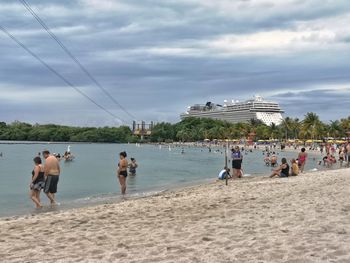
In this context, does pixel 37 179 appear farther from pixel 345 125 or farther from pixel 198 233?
pixel 345 125

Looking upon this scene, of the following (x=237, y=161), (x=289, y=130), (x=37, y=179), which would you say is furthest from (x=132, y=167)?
(x=289, y=130)

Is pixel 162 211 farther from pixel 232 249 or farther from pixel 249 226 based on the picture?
pixel 232 249

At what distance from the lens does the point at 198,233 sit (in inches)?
314

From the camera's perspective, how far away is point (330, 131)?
449 feet

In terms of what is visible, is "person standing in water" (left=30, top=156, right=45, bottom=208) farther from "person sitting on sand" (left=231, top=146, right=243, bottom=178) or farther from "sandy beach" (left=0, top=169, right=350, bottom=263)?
"person sitting on sand" (left=231, top=146, right=243, bottom=178)

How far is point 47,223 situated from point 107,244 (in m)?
3.27

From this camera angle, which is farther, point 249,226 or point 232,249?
point 249,226

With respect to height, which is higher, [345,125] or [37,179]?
[345,125]

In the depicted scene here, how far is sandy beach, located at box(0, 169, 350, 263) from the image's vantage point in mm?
6469

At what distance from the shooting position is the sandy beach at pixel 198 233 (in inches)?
Result: 255

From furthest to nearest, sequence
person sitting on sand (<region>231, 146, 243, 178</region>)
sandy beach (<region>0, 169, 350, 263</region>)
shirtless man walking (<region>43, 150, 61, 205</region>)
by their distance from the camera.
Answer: person sitting on sand (<region>231, 146, 243, 178</region>)
shirtless man walking (<region>43, 150, 61, 205</region>)
sandy beach (<region>0, 169, 350, 263</region>)

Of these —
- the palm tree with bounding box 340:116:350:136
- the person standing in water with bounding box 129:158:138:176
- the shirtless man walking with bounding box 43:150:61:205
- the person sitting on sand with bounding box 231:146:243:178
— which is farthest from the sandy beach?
the palm tree with bounding box 340:116:350:136

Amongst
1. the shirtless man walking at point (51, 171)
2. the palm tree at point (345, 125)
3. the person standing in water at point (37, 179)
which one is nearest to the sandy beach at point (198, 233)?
the shirtless man walking at point (51, 171)

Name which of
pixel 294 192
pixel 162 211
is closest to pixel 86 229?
pixel 162 211
